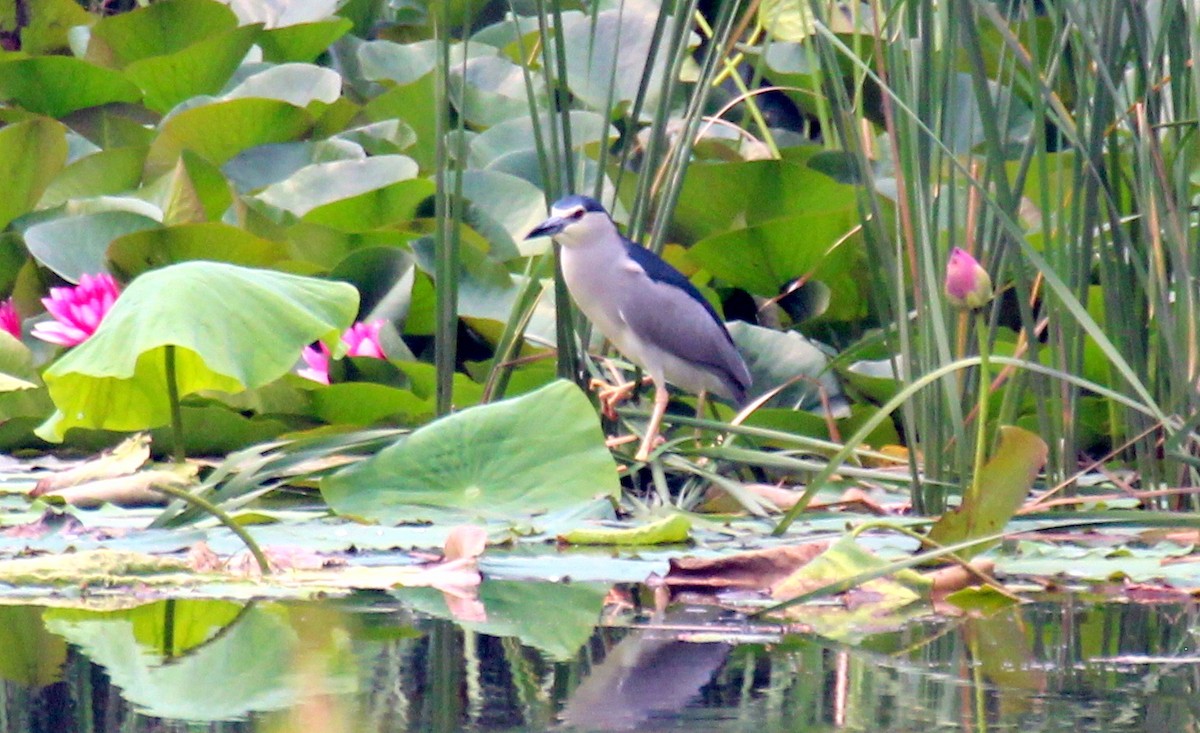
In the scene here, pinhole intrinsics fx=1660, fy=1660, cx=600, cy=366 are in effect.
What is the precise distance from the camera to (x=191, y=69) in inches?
174

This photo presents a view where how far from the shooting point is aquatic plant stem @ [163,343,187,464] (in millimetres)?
2588

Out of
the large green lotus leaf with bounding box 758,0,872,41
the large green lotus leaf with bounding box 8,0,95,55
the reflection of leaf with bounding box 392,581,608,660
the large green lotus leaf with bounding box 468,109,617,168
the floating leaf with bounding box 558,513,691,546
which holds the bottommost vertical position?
the floating leaf with bounding box 558,513,691,546

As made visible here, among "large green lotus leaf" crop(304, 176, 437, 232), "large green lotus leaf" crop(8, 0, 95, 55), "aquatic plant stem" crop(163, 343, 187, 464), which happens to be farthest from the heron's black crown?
"large green lotus leaf" crop(8, 0, 95, 55)

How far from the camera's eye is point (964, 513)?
2.15 meters

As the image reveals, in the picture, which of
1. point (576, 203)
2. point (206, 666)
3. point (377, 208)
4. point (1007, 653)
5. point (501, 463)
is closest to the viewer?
point (206, 666)

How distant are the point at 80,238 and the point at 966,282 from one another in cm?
216

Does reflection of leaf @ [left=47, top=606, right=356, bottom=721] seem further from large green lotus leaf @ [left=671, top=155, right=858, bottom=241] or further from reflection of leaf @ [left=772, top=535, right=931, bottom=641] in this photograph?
large green lotus leaf @ [left=671, top=155, right=858, bottom=241]

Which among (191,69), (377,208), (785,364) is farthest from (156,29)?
(785,364)

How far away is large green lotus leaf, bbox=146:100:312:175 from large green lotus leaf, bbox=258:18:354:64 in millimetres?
542

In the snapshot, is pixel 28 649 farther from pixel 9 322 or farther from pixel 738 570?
pixel 9 322

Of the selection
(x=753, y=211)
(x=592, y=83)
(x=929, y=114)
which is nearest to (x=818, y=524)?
(x=929, y=114)

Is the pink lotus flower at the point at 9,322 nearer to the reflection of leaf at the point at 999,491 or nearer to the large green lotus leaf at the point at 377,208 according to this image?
the large green lotus leaf at the point at 377,208

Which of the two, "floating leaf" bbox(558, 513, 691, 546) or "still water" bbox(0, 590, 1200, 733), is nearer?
"still water" bbox(0, 590, 1200, 733)

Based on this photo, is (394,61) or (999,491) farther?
(394,61)
